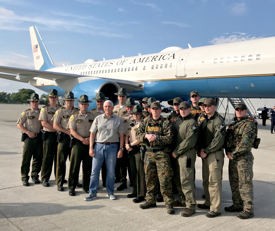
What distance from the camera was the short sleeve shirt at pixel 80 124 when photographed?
4547 mm

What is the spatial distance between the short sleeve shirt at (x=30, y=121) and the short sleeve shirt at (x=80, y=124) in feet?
3.48

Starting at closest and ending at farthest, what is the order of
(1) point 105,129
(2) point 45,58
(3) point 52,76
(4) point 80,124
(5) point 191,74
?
(1) point 105,129, (4) point 80,124, (5) point 191,74, (3) point 52,76, (2) point 45,58

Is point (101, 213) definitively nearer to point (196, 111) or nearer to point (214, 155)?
point (214, 155)

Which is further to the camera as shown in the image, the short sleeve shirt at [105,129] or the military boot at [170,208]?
the short sleeve shirt at [105,129]

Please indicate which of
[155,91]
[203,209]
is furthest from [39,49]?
[203,209]

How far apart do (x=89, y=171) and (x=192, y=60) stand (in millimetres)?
8670

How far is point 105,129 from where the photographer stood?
4316mm

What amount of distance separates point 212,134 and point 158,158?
2.87ft

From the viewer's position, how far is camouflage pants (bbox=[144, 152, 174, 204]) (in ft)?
12.5

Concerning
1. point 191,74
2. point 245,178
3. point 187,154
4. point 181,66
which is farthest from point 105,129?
point 181,66

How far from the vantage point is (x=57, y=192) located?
4.62 m

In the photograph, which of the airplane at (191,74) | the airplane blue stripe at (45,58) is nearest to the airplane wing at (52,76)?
the airplane at (191,74)

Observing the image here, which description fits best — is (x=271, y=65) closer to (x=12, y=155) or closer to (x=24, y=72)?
(x=12, y=155)

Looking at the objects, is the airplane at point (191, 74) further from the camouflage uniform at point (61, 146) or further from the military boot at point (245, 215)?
the military boot at point (245, 215)
